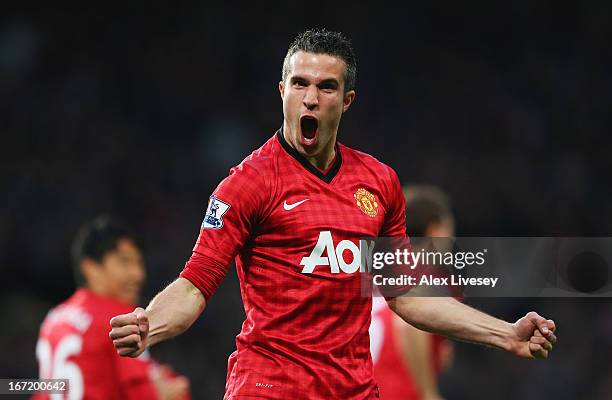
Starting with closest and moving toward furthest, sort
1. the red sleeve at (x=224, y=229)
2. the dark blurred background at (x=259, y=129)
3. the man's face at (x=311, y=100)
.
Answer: the red sleeve at (x=224, y=229)
the man's face at (x=311, y=100)
the dark blurred background at (x=259, y=129)

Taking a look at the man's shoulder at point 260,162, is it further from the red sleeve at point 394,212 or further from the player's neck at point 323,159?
the red sleeve at point 394,212

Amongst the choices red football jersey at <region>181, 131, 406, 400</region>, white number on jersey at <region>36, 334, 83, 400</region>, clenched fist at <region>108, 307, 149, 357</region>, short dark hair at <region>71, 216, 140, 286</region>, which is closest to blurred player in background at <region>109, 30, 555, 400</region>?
red football jersey at <region>181, 131, 406, 400</region>

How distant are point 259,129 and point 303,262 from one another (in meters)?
7.92

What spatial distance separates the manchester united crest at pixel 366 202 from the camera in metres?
3.30

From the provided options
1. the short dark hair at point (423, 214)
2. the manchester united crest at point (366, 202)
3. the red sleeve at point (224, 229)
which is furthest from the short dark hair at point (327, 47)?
the short dark hair at point (423, 214)

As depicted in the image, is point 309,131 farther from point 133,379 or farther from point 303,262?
point 133,379

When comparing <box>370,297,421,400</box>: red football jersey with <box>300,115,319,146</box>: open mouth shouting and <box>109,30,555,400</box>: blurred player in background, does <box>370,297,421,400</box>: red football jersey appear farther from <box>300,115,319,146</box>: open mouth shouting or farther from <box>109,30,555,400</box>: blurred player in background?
<box>300,115,319,146</box>: open mouth shouting

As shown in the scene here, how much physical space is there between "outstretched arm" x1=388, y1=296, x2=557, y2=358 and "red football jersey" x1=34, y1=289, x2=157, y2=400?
71.2 inches

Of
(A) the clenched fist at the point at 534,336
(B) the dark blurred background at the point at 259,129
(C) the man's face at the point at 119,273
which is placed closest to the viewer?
(A) the clenched fist at the point at 534,336

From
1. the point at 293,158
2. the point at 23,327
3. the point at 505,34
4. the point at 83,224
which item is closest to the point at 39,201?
the point at 83,224

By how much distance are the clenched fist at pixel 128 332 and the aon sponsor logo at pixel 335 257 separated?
688mm

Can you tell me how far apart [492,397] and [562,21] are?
5310 mm

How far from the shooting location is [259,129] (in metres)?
11.0

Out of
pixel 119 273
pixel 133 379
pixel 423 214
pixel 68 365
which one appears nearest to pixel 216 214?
pixel 133 379
